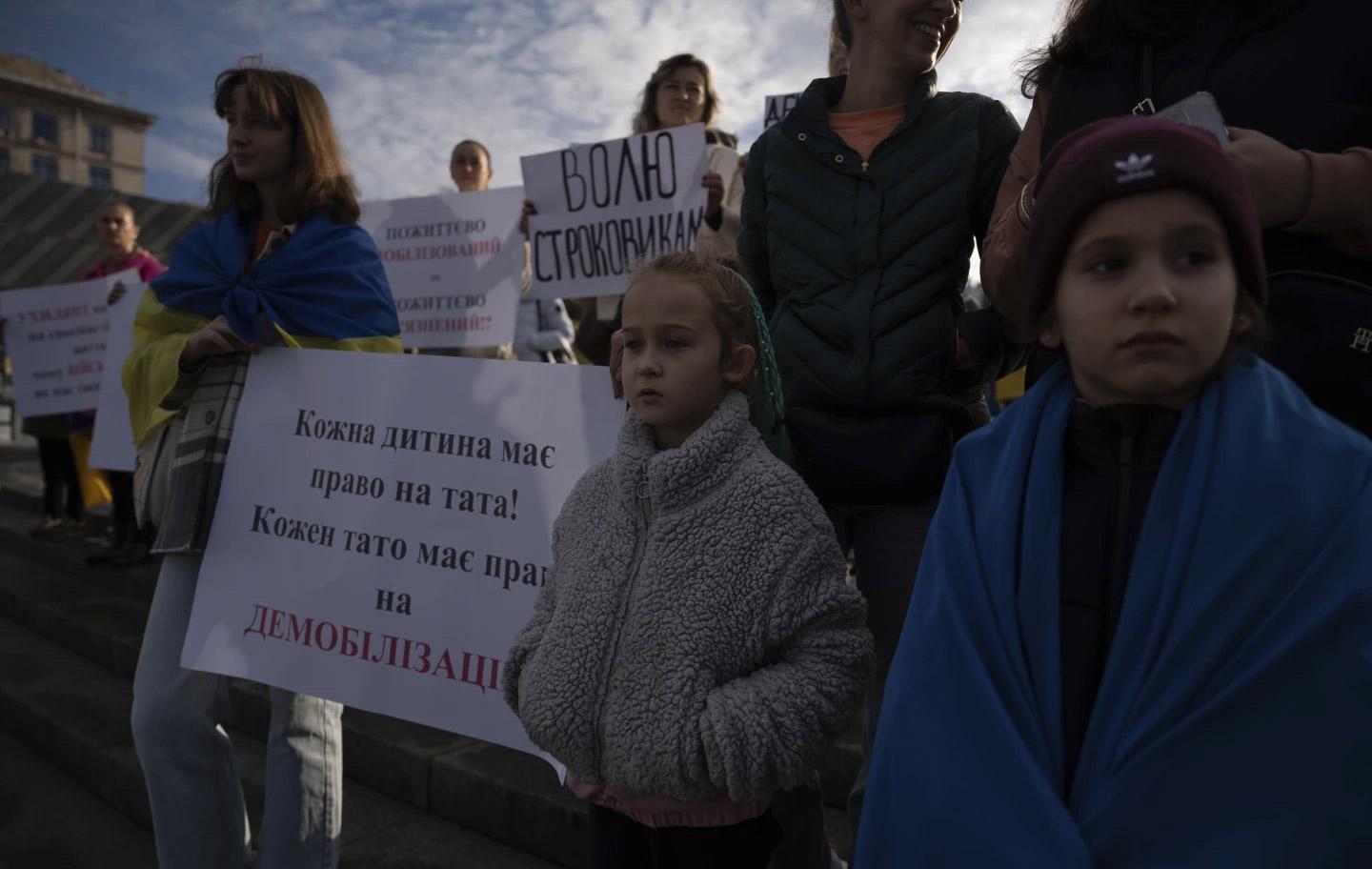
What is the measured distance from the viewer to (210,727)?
207cm

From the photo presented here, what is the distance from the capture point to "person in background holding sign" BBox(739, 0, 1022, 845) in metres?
1.65

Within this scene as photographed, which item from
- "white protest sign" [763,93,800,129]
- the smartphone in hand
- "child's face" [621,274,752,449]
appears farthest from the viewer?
"white protest sign" [763,93,800,129]

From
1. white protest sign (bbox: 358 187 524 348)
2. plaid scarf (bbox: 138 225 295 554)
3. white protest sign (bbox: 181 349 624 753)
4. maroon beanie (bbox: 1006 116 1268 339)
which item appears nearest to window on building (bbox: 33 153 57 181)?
white protest sign (bbox: 358 187 524 348)

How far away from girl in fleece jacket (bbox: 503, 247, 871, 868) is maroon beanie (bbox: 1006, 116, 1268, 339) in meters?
0.54

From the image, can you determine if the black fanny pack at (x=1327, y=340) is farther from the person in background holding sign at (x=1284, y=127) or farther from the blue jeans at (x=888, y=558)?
the blue jeans at (x=888, y=558)

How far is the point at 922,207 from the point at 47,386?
591 centimetres

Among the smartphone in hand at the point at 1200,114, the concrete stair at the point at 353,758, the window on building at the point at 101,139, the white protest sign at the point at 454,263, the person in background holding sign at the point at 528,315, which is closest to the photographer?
the smartphone in hand at the point at 1200,114

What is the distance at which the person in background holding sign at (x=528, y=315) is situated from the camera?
17.9ft

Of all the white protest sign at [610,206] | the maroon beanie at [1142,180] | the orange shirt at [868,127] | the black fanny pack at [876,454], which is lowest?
the black fanny pack at [876,454]

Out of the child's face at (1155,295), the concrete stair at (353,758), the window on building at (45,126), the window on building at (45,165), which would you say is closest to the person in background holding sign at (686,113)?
the concrete stair at (353,758)

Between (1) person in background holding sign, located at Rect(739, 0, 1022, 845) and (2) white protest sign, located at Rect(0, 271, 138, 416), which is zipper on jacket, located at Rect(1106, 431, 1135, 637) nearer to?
(1) person in background holding sign, located at Rect(739, 0, 1022, 845)

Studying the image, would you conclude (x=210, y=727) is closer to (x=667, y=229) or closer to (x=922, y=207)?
(x=922, y=207)

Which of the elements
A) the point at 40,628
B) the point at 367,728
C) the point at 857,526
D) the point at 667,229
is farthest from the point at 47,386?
the point at 857,526

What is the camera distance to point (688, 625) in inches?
52.6
